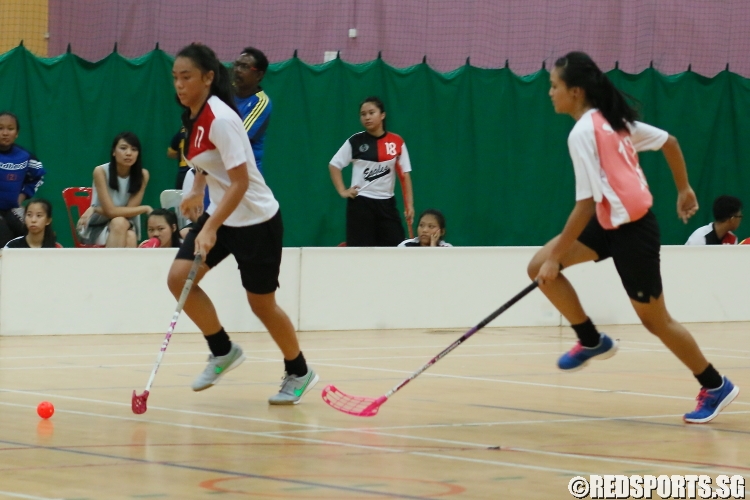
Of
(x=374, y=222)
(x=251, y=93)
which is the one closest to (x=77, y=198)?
(x=374, y=222)

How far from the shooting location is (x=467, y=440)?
4.95 meters

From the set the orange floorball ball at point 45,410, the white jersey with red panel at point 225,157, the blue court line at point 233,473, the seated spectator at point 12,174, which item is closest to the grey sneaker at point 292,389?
the white jersey with red panel at point 225,157

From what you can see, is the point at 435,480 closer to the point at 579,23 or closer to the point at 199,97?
the point at 199,97

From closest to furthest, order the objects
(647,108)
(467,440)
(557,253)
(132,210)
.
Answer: (467,440)
(557,253)
(132,210)
(647,108)

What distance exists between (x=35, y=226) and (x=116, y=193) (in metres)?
1.09

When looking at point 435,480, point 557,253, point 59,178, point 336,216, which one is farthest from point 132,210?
point 435,480

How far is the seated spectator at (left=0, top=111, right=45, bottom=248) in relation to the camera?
32.7 ft

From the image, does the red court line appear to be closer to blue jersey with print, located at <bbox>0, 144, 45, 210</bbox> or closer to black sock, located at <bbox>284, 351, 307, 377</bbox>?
black sock, located at <bbox>284, 351, 307, 377</bbox>

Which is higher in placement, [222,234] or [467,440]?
[222,234]

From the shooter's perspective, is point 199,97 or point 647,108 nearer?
point 199,97

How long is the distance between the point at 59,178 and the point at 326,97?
8.82ft

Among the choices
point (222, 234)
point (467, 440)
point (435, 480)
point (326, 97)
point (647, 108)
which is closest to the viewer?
point (435, 480)

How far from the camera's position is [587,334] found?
18.9 feet

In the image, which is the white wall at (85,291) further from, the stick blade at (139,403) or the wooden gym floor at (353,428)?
the stick blade at (139,403)
